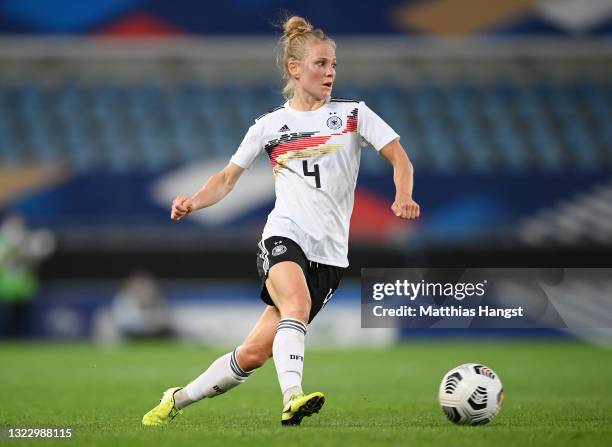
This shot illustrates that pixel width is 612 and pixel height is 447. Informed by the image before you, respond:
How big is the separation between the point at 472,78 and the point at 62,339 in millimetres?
13149

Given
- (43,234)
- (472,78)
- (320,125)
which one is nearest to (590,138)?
(472,78)

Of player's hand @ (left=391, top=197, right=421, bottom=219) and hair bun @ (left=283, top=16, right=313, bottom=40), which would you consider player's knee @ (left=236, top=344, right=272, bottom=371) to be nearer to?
player's hand @ (left=391, top=197, right=421, bottom=219)

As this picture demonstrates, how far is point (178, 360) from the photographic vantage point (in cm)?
1407

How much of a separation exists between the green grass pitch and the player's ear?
1.98 m

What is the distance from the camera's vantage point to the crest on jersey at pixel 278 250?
5.77 metres

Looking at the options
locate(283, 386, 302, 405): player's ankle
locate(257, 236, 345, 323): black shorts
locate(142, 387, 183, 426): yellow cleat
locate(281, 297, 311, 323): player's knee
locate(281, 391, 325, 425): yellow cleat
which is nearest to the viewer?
locate(281, 391, 325, 425): yellow cleat

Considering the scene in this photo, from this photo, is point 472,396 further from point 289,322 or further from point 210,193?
point 210,193

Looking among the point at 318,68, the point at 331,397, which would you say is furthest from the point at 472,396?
the point at 331,397

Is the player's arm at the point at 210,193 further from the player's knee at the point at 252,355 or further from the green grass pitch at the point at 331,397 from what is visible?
the green grass pitch at the point at 331,397

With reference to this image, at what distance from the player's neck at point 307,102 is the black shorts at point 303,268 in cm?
78

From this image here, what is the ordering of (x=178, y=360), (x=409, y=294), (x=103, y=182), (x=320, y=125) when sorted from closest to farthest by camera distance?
(x=320, y=125), (x=409, y=294), (x=178, y=360), (x=103, y=182)

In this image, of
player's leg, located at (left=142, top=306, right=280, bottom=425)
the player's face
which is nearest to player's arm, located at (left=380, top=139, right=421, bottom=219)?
the player's face

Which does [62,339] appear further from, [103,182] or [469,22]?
[469,22]

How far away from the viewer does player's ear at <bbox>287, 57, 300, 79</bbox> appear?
6.00 meters
